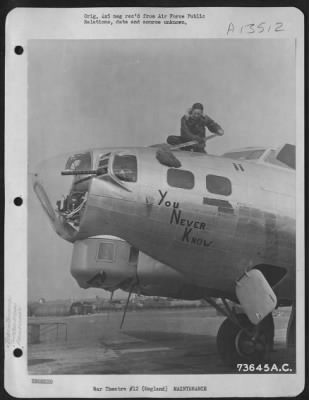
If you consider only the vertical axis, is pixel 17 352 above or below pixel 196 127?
below

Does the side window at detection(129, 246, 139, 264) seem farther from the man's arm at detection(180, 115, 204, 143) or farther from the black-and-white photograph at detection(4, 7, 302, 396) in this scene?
the man's arm at detection(180, 115, 204, 143)

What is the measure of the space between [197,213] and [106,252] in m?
0.16

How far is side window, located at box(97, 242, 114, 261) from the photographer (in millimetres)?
621

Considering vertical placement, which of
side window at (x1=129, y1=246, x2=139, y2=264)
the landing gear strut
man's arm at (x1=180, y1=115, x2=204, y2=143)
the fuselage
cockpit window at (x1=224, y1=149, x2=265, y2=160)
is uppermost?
man's arm at (x1=180, y1=115, x2=204, y2=143)

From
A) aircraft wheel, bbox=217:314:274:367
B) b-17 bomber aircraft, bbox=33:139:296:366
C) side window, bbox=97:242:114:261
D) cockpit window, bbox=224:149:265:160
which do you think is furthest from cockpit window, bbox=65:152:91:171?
aircraft wheel, bbox=217:314:274:367

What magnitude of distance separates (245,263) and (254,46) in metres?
0.35

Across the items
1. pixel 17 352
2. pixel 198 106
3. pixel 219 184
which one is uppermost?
pixel 198 106

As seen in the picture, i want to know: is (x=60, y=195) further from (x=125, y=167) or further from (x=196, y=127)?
(x=196, y=127)

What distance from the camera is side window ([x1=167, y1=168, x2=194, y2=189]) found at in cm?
63

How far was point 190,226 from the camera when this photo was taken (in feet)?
2.05

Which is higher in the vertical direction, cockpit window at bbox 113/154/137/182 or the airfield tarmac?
cockpit window at bbox 113/154/137/182

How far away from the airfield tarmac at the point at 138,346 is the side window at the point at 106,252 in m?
0.09

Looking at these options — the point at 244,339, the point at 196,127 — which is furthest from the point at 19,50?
the point at 244,339

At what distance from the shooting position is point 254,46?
2.08ft
